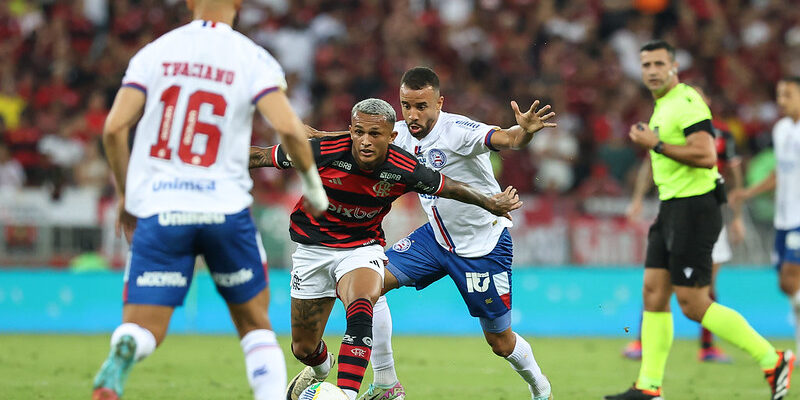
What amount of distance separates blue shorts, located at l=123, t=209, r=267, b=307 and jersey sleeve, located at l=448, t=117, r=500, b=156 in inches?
98.0

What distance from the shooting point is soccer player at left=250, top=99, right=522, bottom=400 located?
634 cm

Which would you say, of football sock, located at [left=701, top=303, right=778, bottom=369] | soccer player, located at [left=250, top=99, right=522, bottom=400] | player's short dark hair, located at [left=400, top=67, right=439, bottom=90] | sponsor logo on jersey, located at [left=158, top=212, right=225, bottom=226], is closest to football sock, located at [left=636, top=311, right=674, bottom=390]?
football sock, located at [left=701, top=303, right=778, bottom=369]

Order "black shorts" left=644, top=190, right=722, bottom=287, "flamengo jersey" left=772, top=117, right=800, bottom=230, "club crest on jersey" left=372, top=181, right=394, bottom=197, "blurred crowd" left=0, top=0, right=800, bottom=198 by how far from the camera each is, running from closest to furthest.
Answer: "club crest on jersey" left=372, top=181, right=394, bottom=197
"black shorts" left=644, top=190, right=722, bottom=287
"flamengo jersey" left=772, top=117, right=800, bottom=230
"blurred crowd" left=0, top=0, right=800, bottom=198

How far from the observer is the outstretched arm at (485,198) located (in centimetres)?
636

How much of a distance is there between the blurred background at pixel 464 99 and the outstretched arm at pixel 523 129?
20.3ft

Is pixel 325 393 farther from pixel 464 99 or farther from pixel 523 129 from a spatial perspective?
pixel 464 99

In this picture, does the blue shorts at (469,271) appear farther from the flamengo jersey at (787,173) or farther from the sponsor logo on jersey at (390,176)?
the flamengo jersey at (787,173)

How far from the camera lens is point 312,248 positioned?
696 centimetres

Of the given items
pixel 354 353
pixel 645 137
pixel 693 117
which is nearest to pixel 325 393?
pixel 354 353

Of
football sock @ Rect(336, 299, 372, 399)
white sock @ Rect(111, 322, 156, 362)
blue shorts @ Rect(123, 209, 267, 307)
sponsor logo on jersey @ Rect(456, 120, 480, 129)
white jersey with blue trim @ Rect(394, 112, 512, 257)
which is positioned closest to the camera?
white sock @ Rect(111, 322, 156, 362)

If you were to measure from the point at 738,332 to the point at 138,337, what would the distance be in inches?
186

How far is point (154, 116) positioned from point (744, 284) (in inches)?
421

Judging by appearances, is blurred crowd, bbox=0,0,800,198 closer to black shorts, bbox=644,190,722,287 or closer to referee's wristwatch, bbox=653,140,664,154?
black shorts, bbox=644,190,722,287

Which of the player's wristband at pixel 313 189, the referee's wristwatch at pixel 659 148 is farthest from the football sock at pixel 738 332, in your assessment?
the player's wristband at pixel 313 189
